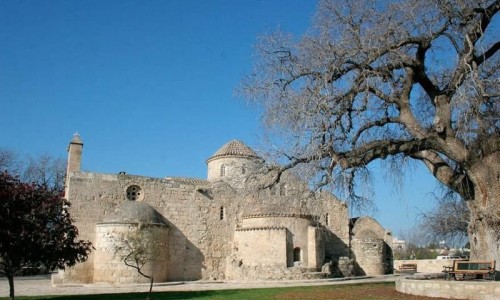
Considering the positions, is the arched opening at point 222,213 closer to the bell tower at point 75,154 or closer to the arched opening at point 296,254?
the arched opening at point 296,254

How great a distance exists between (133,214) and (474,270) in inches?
677

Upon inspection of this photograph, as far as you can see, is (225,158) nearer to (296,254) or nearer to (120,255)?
(296,254)

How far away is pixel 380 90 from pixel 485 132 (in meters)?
2.99

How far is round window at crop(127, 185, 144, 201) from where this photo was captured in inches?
1052

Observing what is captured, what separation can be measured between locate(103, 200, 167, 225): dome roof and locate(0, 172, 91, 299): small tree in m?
9.60

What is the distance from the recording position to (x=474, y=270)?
12430mm

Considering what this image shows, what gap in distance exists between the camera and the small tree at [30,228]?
13.1m

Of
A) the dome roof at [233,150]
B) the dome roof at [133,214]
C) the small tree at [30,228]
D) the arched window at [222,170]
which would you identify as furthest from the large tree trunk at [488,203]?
the arched window at [222,170]

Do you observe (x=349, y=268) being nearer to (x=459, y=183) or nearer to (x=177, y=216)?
(x=177, y=216)

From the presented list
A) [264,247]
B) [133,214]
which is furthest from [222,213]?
[133,214]

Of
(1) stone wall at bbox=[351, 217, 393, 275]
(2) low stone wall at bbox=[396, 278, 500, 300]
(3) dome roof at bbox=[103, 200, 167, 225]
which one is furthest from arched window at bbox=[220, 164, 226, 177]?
(2) low stone wall at bbox=[396, 278, 500, 300]

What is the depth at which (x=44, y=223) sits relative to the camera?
1380cm

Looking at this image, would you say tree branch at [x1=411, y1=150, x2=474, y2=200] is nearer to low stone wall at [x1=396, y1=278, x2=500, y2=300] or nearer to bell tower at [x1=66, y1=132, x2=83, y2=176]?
low stone wall at [x1=396, y1=278, x2=500, y2=300]

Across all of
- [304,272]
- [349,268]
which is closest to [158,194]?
[304,272]
